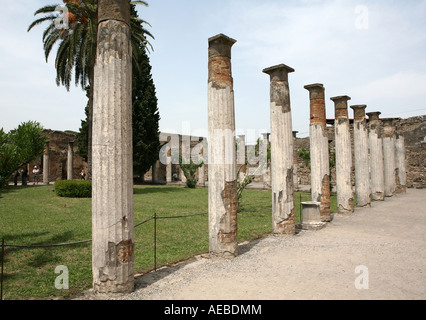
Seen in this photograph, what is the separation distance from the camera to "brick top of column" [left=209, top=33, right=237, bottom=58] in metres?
5.78

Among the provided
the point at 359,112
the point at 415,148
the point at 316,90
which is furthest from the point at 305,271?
the point at 415,148

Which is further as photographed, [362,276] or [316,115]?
[316,115]

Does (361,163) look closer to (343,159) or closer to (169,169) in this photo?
(343,159)

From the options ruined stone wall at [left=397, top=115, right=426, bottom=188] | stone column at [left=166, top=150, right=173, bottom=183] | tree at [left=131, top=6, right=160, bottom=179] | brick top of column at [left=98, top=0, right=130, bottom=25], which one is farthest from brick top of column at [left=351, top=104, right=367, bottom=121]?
stone column at [left=166, top=150, right=173, bottom=183]

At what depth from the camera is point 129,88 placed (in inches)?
166

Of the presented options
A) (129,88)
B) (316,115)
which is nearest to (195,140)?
(316,115)

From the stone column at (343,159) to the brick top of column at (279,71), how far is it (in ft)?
14.2

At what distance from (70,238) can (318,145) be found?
24.1 ft

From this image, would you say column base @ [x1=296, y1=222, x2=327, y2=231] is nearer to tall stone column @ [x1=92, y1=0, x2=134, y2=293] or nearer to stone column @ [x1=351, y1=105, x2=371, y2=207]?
stone column @ [x1=351, y1=105, x2=371, y2=207]

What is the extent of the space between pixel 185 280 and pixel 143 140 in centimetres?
1982

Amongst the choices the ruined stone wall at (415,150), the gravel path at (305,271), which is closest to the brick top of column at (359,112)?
→ the gravel path at (305,271)

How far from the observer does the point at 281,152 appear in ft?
24.2

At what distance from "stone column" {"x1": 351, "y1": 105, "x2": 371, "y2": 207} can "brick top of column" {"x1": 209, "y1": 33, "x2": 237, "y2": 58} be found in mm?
8620
